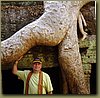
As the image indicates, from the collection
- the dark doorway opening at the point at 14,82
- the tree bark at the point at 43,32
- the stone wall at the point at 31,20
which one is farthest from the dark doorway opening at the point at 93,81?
the tree bark at the point at 43,32

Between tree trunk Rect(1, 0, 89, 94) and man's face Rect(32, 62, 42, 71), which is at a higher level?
tree trunk Rect(1, 0, 89, 94)

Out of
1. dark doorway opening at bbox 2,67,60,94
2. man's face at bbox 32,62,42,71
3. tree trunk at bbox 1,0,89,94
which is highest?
tree trunk at bbox 1,0,89,94

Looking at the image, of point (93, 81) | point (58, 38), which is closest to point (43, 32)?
point (58, 38)

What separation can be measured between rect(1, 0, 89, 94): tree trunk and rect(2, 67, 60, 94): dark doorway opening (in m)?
0.09

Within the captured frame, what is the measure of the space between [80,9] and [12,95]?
95cm

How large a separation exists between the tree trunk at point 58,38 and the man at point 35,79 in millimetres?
138

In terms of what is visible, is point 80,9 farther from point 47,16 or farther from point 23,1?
point 23,1

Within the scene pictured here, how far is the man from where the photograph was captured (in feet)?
7.80

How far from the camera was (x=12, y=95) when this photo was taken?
239 centimetres

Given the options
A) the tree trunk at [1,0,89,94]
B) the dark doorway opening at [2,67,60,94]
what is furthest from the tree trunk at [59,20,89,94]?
the dark doorway opening at [2,67,60,94]

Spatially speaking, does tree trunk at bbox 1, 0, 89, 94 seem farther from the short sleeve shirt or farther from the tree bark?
the short sleeve shirt

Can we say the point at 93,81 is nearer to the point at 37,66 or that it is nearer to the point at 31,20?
the point at 37,66

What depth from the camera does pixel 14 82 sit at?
2430 mm

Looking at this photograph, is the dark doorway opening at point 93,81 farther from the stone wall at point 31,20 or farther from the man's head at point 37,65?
the man's head at point 37,65
